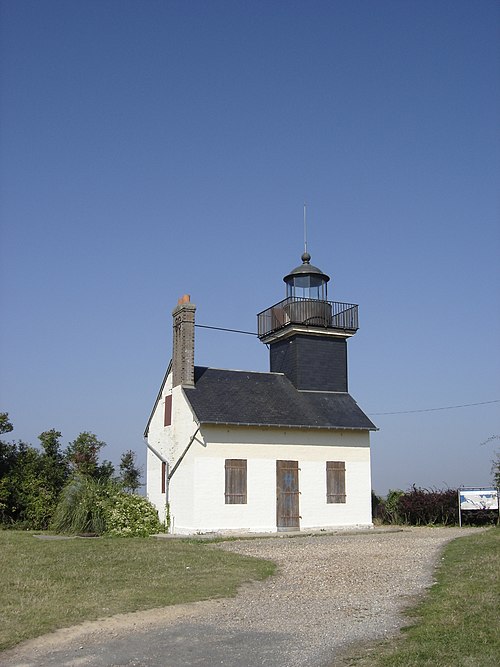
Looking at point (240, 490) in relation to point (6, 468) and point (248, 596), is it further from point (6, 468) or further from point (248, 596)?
point (248, 596)

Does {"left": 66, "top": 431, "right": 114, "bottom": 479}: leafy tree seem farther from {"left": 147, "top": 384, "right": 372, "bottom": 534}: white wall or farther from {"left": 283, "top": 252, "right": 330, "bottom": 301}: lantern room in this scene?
{"left": 283, "top": 252, "right": 330, "bottom": 301}: lantern room

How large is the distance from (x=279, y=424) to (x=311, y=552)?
22.1 ft

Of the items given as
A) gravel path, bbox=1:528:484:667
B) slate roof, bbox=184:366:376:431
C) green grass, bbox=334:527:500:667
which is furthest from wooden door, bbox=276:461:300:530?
green grass, bbox=334:527:500:667

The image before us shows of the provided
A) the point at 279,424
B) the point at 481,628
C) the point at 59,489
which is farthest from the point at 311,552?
the point at 59,489

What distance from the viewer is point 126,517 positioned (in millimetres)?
20172

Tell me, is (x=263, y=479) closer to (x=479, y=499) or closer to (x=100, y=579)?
(x=479, y=499)

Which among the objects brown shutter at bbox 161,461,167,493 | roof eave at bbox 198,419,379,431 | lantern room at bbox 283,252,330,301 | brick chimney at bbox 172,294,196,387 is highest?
lantern room at bbox 283,252,330,301

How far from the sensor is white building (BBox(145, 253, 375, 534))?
2056 centimetres

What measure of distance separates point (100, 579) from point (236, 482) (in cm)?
1014

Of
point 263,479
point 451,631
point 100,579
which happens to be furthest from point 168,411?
point 451,631

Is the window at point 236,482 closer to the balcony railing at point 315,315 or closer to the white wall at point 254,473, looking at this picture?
the white wall at point 254,473

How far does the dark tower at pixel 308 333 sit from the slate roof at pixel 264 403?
473 mm

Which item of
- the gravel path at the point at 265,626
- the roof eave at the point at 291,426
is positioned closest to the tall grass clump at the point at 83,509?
the roof eave at the point at 291,426

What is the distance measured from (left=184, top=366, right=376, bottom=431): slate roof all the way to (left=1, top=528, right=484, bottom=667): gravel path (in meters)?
8.80
